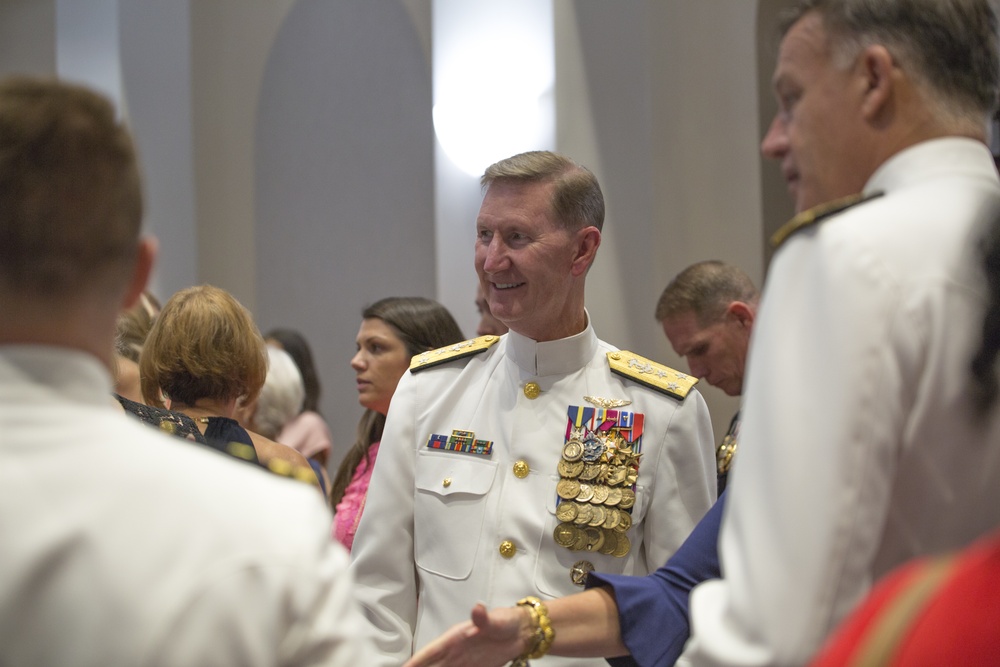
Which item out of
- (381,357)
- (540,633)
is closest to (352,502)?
(381,357)

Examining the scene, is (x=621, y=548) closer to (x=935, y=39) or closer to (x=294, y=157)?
(x=935, y=39)

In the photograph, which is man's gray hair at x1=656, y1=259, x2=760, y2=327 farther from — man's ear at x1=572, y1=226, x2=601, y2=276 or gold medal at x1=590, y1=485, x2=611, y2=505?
gold medal at x1=590, y1=485, x2=611, y2=505

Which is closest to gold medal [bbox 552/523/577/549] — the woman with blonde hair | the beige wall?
the woman with blonde hair

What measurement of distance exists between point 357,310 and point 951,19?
17.1 feet

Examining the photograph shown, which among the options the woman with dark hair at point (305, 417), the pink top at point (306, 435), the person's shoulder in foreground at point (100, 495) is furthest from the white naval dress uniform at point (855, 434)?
the pink top at point (306, 435)

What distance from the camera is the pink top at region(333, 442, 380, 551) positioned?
11.6ft

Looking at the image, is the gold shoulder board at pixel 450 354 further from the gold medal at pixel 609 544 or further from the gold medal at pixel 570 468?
the gold medal at pixel 609 544

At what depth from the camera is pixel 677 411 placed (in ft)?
7.94

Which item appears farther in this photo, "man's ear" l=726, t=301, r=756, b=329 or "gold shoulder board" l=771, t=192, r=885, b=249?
"man's ear" l=726, t=301, r=756, b=329

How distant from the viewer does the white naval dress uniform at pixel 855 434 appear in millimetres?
1104

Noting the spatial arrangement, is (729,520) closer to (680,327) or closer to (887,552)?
(887,552)

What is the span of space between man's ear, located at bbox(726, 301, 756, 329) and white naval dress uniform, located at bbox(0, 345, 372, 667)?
262 centimetres

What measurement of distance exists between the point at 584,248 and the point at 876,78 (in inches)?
53.6

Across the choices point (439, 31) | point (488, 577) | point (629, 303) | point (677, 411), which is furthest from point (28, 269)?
point (439, 31)
